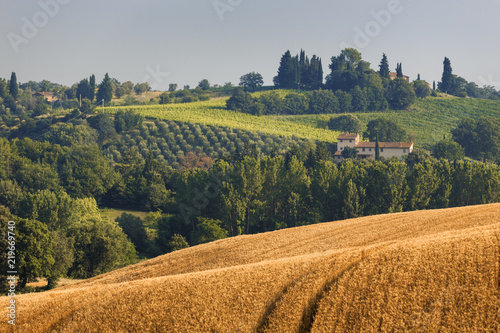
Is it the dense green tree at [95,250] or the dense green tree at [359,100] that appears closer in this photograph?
the dense green tree at [95,250]

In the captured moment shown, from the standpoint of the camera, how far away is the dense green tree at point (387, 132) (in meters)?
133

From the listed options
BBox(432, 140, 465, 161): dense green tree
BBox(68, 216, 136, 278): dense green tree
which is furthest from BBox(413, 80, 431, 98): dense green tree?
BBox(68, 216, 136, 278): dense green tree

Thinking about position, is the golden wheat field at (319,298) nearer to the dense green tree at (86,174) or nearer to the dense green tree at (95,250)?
the dense green tree at (95,250)

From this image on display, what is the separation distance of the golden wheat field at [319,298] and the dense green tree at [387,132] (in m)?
122

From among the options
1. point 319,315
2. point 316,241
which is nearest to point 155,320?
point 319,315

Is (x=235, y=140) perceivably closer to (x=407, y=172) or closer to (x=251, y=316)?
(x=407, y=172)

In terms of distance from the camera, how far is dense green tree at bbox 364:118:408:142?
438 feet

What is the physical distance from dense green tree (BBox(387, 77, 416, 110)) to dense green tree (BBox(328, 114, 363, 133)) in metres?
33.6

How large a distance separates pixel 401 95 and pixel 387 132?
4661 cm

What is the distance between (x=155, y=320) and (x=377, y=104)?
17154 centimetres

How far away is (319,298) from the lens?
557 inches

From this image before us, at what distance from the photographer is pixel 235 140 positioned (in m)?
128

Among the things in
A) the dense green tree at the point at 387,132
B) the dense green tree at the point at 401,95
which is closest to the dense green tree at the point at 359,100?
the dense green tree at the point at 401,95

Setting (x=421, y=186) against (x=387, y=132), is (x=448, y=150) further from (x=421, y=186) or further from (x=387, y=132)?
(x=421, y=186)
